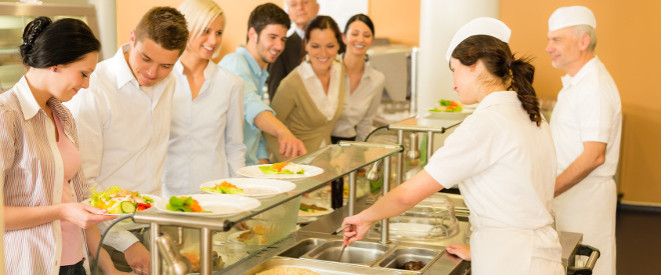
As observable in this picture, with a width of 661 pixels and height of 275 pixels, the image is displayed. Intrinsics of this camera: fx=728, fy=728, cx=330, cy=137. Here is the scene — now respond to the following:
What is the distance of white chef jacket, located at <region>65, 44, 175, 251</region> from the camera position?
8.09 ft

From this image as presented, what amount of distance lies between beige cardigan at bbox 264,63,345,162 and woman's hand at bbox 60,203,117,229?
6.90ft

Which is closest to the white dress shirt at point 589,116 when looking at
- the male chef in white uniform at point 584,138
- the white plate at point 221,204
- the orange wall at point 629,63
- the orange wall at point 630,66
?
the male chef in white uniform at point 584,138

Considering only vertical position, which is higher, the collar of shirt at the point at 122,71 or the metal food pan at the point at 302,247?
the collar of shirt at the point at 122,71

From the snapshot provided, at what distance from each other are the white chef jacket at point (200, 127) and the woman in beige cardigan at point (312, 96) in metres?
0.85

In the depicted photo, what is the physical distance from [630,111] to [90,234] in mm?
5702

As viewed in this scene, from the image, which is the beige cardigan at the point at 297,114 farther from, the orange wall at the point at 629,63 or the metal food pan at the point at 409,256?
the orange wall at the point at 629,63

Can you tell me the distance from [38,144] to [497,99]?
1.29 metres

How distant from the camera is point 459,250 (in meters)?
2.39

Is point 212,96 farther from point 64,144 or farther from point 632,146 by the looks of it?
point 632,146

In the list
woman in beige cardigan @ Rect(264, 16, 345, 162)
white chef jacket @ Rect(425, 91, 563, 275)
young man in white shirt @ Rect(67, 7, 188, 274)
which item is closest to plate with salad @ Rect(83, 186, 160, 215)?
young man in white shirt @ Rect(67, 7, 188, 274)

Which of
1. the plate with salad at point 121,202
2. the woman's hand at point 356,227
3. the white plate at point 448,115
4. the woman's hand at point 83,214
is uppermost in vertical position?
the white plate at point 448,115

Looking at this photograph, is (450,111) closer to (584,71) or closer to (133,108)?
(584,71)

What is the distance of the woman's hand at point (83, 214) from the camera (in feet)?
6.04

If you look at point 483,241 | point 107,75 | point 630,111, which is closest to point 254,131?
point 107,75
